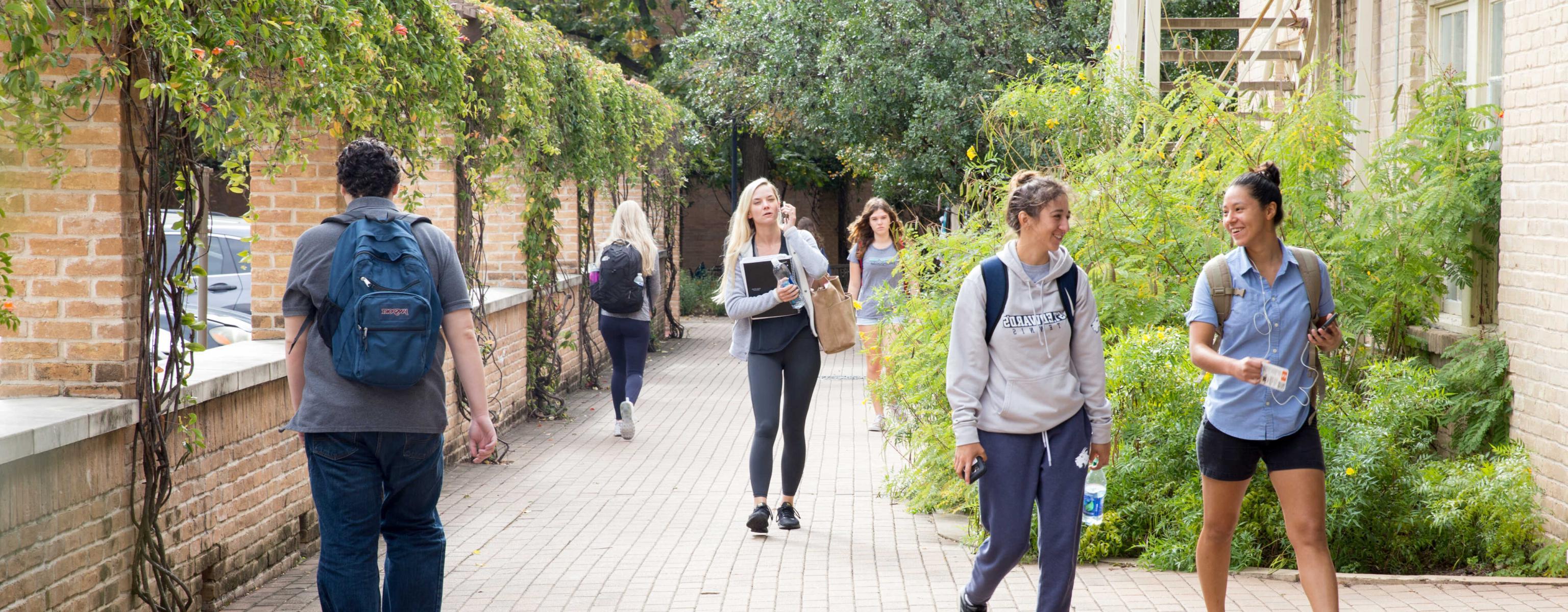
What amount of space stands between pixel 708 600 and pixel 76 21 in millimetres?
3270

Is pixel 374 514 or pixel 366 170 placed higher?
pixel 366 170

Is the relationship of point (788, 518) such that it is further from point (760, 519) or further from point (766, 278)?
point (766, 278)

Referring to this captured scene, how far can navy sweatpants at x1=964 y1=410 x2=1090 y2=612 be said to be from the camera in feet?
14.1

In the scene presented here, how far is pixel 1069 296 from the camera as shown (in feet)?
14.4

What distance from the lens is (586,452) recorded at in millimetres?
10109

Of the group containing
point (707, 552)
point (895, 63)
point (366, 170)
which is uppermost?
point (895, 63)

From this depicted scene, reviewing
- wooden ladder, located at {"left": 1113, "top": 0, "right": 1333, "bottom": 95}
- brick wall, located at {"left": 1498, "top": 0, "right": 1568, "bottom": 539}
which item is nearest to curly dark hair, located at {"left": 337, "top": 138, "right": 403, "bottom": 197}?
brick wall, located at {"left": 1498, "top": 0, "right": 1568, "bottom": 539}

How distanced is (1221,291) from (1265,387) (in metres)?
0.36

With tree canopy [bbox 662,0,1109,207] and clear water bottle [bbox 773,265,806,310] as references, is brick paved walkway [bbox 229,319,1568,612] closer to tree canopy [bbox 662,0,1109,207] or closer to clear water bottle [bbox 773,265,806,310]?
clear water bottle [bbox 773,265,806,310]

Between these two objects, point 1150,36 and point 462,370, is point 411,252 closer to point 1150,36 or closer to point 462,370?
point 462,370

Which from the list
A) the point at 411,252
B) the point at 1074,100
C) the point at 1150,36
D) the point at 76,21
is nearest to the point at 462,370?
the point at 411,252

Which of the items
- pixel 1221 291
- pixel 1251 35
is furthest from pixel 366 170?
pixel 1251 35

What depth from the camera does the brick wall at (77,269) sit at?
15.8 ft

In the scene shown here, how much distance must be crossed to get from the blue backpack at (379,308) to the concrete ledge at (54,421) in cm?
97
